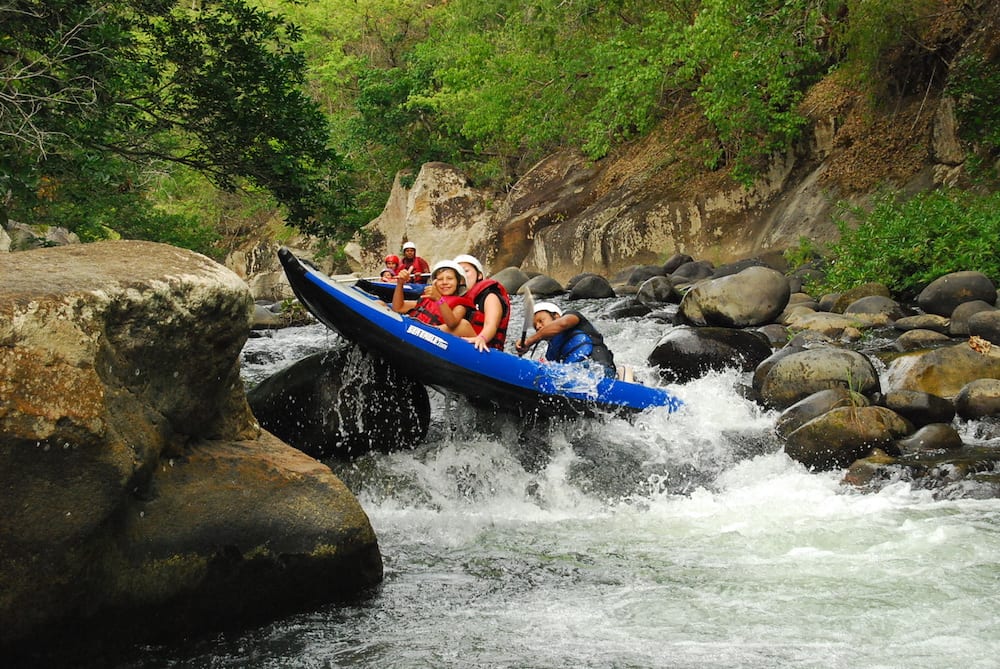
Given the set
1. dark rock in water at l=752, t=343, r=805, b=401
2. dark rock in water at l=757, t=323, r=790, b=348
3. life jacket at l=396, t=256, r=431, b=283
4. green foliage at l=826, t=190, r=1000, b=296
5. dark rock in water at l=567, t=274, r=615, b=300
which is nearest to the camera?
dark rock in water at l=752, t=343, r=805, b=401

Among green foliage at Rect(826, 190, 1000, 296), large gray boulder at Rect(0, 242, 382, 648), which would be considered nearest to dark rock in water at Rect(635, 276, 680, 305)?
green foliage at Rect(826, 190, 1000, 296)

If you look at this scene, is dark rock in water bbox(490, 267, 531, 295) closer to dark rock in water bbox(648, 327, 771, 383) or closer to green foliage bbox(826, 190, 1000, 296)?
Answer: green foliage bbox(826, 190, 1000, 296)

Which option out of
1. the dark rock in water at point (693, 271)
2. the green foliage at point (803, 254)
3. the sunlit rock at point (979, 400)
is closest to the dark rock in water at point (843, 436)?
the sunlit rock at point (979, 400)

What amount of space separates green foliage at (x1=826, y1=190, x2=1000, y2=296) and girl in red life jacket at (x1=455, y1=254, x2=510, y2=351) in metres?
6.55

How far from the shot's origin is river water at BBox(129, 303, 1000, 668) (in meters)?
4.00

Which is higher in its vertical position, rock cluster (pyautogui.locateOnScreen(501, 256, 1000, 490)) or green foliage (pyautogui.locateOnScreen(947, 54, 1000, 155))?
green foliage (pyautogui.locateOnScreen(947, 54, 1000, 155))

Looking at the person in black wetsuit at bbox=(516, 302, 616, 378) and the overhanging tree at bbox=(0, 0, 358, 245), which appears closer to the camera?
the person in black wetsuit at bbox=(516, 302, 616, 378)

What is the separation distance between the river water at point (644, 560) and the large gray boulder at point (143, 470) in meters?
0.25

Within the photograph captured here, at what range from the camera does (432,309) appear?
7.89 meters

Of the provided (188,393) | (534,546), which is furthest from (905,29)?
(188,393)

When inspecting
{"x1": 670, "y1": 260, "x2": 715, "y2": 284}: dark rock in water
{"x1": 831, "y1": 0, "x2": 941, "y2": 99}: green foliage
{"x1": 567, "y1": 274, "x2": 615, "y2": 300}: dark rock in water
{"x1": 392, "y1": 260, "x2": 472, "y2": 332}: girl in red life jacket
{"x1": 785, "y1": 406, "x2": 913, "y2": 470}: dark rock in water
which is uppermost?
{"x1": 831, "y1": 0, "x2": 941, "y2": 99}: green foliage

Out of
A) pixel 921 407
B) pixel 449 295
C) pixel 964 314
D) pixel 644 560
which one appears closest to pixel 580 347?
pixel 449 295

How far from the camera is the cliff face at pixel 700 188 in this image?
15203 millimetres

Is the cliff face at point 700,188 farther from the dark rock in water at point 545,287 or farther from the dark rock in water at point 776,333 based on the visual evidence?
the dark rock in water at point 776,333
